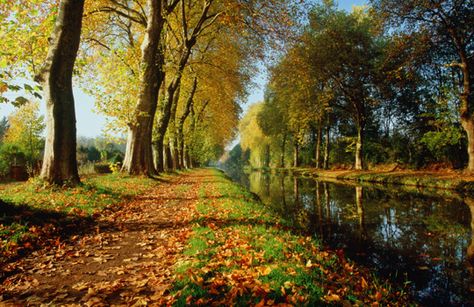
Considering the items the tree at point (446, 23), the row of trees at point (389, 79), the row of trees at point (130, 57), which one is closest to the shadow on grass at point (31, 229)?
the row of trees at point (130, 57)

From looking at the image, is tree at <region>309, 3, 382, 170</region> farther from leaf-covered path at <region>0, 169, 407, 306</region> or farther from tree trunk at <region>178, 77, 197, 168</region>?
leaf-covered path at <region>0, 169, 407, 306</region>

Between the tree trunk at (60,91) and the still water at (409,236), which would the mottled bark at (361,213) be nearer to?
the still water at (409,236)

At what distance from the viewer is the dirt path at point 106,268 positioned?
344 cm

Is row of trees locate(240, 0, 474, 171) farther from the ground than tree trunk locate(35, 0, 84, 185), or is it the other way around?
row of trees locate(240, 0, 474, 171)

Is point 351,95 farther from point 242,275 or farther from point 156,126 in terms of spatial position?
point 242,275

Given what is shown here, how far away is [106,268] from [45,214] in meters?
3.00

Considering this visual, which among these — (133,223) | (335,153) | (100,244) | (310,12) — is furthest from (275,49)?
(335,153)

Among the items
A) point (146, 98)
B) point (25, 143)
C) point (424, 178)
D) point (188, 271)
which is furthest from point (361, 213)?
point (25, 143)

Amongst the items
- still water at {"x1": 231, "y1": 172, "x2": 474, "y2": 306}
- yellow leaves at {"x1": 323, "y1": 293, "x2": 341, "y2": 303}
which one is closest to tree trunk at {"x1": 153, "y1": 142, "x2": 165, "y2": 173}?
still water at {"x1": 231, "y1": 172, "x2": 474, "y2": 306}

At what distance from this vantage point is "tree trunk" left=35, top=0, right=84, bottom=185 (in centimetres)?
852

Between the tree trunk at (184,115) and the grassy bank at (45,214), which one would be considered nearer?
the grassy bank at (45,214)

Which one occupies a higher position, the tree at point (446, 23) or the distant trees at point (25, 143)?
the tree at point (446, 23)

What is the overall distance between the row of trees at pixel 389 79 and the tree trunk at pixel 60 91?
37.1ft

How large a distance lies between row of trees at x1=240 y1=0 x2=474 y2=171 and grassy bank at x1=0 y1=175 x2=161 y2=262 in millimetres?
13090
